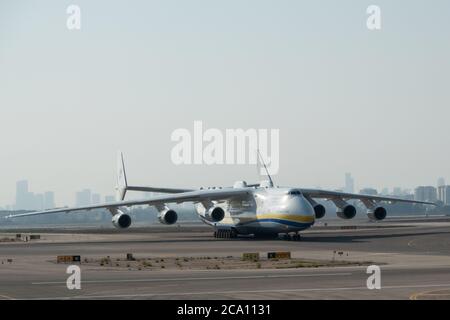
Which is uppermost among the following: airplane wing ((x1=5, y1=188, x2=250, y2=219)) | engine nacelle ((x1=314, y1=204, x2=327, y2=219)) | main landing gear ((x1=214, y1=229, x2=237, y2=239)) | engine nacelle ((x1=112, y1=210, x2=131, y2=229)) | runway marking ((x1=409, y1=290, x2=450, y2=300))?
airplane wing ((x1=5, y1=188, x2=250, y2=219))

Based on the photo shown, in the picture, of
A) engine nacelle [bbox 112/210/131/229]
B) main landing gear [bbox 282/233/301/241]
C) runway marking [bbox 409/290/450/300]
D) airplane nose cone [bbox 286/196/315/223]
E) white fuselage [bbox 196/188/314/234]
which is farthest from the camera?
engine nacelle [bbox 112/210/131/229]

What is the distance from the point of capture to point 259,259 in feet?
143

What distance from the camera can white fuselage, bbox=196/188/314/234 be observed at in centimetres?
6112

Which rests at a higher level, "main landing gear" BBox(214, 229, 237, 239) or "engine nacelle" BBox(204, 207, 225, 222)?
"engine nacelle" BBox(204, 207, 225, 222)

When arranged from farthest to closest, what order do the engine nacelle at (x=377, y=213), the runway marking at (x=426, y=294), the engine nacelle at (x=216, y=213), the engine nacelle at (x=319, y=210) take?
the engine nacelle at (x=377, y=213) → the engine nacelle at (x=319, y=210) → the engine nacelle at (x=216, y=213) → the runway marking at (x=426, y=294)

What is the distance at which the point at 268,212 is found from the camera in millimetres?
63812

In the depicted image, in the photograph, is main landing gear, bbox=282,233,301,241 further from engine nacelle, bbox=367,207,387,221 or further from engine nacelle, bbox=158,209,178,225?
engine nacelle, bbox=367,207,387,221

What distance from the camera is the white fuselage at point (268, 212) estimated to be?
61.1 metres

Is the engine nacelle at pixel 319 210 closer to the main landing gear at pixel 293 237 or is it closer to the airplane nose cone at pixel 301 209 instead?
the main landing gear at pixel 293 237

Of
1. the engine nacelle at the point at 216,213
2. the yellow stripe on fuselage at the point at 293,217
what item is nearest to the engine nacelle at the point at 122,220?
the engine nacelle at the point at 216,213

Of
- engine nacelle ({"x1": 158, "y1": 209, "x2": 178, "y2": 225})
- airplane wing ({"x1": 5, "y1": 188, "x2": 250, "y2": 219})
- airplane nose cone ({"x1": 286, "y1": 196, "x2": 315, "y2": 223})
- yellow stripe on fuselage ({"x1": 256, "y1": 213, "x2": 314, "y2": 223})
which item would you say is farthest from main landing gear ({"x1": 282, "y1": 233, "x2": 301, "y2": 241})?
engine nacelle ({"x1": 158, "y1": 209, "x2": 178, "y2": 225})

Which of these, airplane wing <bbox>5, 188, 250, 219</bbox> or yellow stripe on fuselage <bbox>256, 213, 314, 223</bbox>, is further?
airplane wing <bbox>5, 188, 250, 219</bbox>

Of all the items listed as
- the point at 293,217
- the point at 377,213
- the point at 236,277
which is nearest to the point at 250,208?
the point at 293,217

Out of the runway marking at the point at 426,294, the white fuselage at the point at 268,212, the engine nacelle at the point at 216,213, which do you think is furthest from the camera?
the engine nacelle at the point at 216,213
